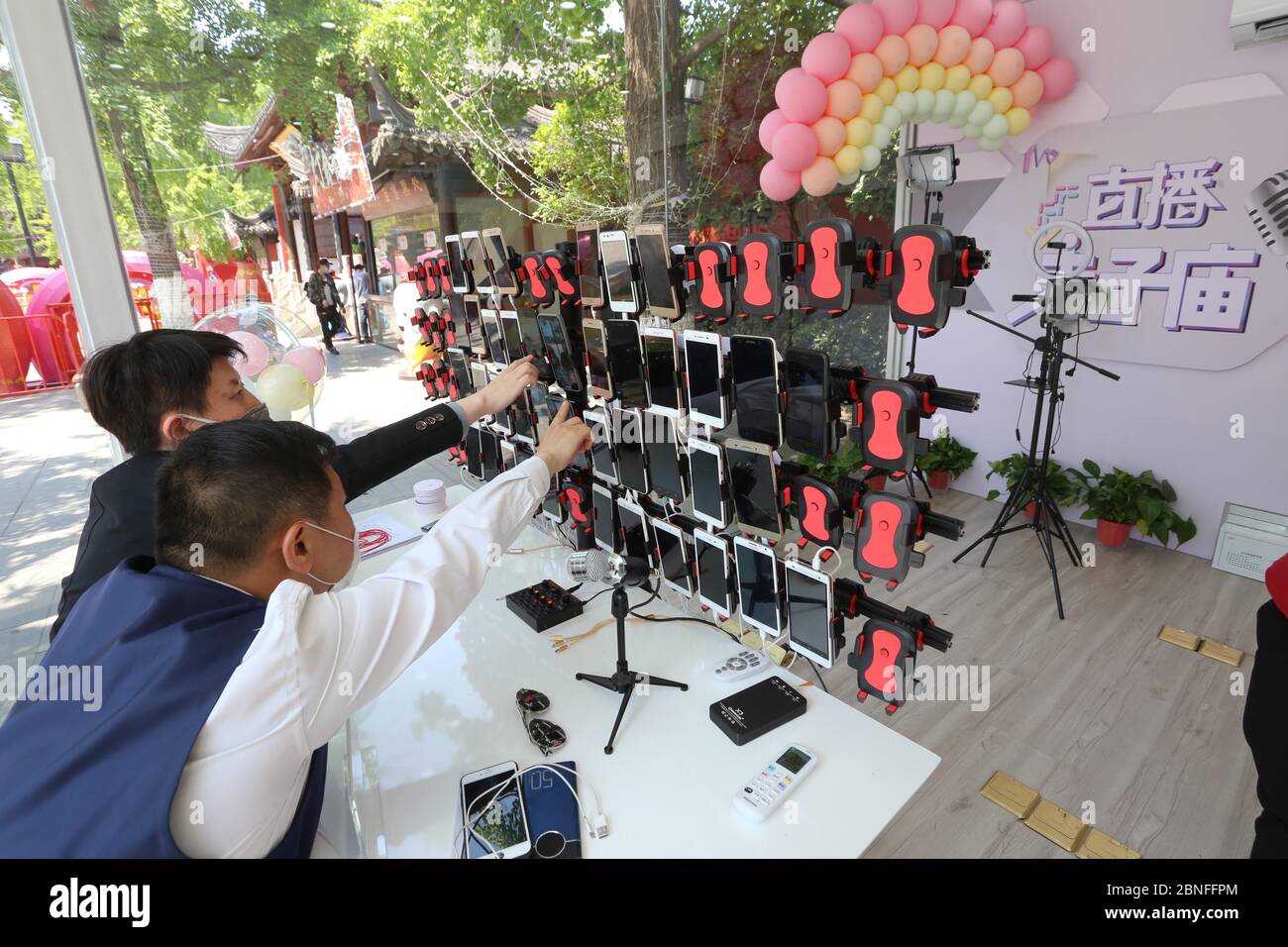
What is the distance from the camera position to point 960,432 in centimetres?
449

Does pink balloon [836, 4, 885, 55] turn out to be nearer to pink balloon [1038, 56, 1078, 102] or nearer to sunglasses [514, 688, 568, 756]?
pink balloon [1038, 56, 1078, 102]

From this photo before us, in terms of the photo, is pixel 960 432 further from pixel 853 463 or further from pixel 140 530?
pixel 140 530

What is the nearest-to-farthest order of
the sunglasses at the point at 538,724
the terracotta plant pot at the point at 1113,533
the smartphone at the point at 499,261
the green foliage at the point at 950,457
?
1. the sunglasses at the point at 538,724
2. the smartphone at the point at 499,261
3. the terracotta plant pot at the point at 1113,533
4. the green foliage at the point at 950,457

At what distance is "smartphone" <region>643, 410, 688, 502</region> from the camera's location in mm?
1614

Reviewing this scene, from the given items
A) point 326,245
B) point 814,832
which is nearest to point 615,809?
point 814,832

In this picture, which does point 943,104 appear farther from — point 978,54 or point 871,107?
point 871,107

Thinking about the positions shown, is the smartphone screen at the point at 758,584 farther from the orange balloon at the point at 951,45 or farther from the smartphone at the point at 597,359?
the orange balloon at the point at 951,45

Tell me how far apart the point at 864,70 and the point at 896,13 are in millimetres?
302

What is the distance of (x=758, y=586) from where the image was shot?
1.55 m

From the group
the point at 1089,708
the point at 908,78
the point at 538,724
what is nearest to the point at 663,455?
the point at 538,724

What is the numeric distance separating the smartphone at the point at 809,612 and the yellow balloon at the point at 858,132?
2.45m

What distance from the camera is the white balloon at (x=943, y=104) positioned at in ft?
10.7

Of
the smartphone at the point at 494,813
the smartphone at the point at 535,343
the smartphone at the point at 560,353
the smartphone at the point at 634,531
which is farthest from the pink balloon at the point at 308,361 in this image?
the smartphone at the point at 494,813
